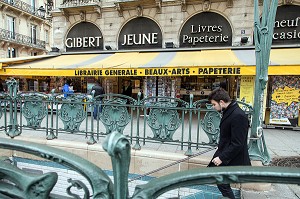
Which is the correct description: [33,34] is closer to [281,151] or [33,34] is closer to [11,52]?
[11,52]

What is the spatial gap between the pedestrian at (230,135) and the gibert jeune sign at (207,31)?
339 inches

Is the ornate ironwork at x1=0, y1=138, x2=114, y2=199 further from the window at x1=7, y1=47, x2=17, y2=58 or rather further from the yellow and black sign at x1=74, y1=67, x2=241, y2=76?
the window at x1=7, y1=47, x2=17, y2=58

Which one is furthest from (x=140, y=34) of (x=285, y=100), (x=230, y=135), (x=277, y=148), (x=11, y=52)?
(x=11, y=52)

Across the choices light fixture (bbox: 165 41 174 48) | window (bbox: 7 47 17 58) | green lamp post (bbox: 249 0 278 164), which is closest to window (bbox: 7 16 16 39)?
window (bbox: 7 47 17 58)

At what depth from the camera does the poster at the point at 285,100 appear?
8.29 m

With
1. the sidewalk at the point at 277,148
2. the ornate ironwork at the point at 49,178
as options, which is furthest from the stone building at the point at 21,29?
the ornate ironwork at the point at 49,178

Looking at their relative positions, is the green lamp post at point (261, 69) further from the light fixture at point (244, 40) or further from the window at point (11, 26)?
the window at point (11, 26)

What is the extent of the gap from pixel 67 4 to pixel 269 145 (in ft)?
40.9

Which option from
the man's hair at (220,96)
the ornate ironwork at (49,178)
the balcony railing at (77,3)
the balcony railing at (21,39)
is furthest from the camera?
the balcony railing at (21,39)

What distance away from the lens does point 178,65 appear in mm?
8406

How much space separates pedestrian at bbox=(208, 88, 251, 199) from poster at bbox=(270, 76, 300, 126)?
6648mm

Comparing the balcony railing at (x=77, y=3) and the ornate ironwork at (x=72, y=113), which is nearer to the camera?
the ornate ironwork at (x=72, y=113)

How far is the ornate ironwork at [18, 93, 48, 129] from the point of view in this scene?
4676mm

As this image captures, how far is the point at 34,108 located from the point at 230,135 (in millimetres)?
4024
